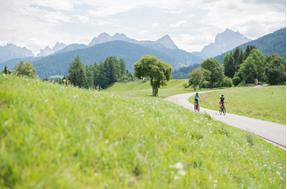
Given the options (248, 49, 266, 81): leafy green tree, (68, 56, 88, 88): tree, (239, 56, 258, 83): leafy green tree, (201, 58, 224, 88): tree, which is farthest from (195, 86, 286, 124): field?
(68, 56, 88, 88): tree

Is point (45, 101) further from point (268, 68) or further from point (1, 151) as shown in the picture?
point (268, 68)

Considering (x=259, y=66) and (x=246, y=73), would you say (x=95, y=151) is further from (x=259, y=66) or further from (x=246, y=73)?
(x=259, y=66)

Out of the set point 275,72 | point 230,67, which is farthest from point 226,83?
point 230,67

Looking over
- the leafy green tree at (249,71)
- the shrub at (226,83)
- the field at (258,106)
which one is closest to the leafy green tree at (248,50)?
the leafy green tree at (249,71)

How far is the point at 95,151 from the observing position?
5.22 meters

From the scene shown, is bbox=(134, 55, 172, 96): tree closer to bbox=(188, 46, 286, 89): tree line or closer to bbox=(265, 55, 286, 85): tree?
bbox=(188, 46, 286, 89): tree line

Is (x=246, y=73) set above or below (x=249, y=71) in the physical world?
below

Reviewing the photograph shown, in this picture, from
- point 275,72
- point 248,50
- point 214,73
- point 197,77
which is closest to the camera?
point 275,72

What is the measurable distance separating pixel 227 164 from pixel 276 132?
22.6 m

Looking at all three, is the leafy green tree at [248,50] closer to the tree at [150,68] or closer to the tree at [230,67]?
the tree at [230,67]

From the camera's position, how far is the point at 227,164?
311 inches

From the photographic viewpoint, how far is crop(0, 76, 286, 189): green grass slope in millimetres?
4383

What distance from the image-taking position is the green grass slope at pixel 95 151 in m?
4.38

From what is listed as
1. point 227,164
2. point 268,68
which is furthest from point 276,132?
point 268,68
